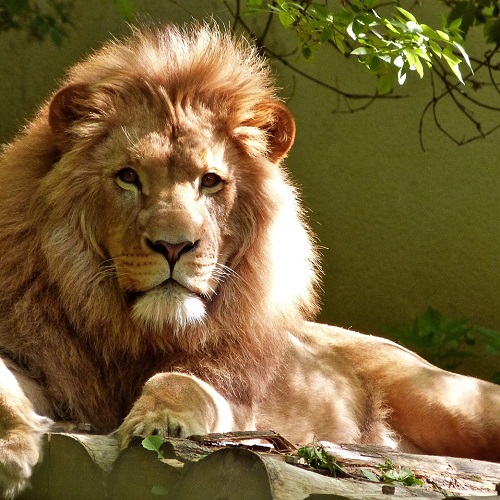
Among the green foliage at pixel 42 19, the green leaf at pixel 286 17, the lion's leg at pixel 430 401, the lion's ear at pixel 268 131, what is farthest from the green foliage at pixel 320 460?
the green foliage at pixel 42 19

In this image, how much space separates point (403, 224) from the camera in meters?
6.02

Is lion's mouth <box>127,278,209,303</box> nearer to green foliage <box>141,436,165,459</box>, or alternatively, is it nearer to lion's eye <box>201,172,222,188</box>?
lion's eye <box>201,172,222,188</box>

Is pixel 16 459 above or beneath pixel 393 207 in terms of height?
above

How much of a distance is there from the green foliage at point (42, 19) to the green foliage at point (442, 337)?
2327mm

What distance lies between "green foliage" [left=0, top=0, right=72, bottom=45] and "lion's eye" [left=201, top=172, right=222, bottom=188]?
1979mm

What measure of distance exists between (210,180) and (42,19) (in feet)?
7.15

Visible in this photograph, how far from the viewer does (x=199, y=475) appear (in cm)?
266

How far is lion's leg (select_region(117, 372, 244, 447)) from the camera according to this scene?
10.5 ft

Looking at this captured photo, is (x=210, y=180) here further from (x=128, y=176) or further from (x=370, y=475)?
(x=370, y=475)

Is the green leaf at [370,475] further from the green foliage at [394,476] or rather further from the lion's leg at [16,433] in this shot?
the lion's leg at [16,433]

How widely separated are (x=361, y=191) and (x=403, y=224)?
11.7 inches

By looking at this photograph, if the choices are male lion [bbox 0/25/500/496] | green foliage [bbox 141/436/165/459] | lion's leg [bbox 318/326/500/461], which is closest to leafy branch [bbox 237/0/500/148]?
male lion [bbox 0/25/500/496]

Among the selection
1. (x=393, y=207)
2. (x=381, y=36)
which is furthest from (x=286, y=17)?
(x=393, y=207)

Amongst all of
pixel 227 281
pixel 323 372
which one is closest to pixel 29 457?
pixel 227 281
